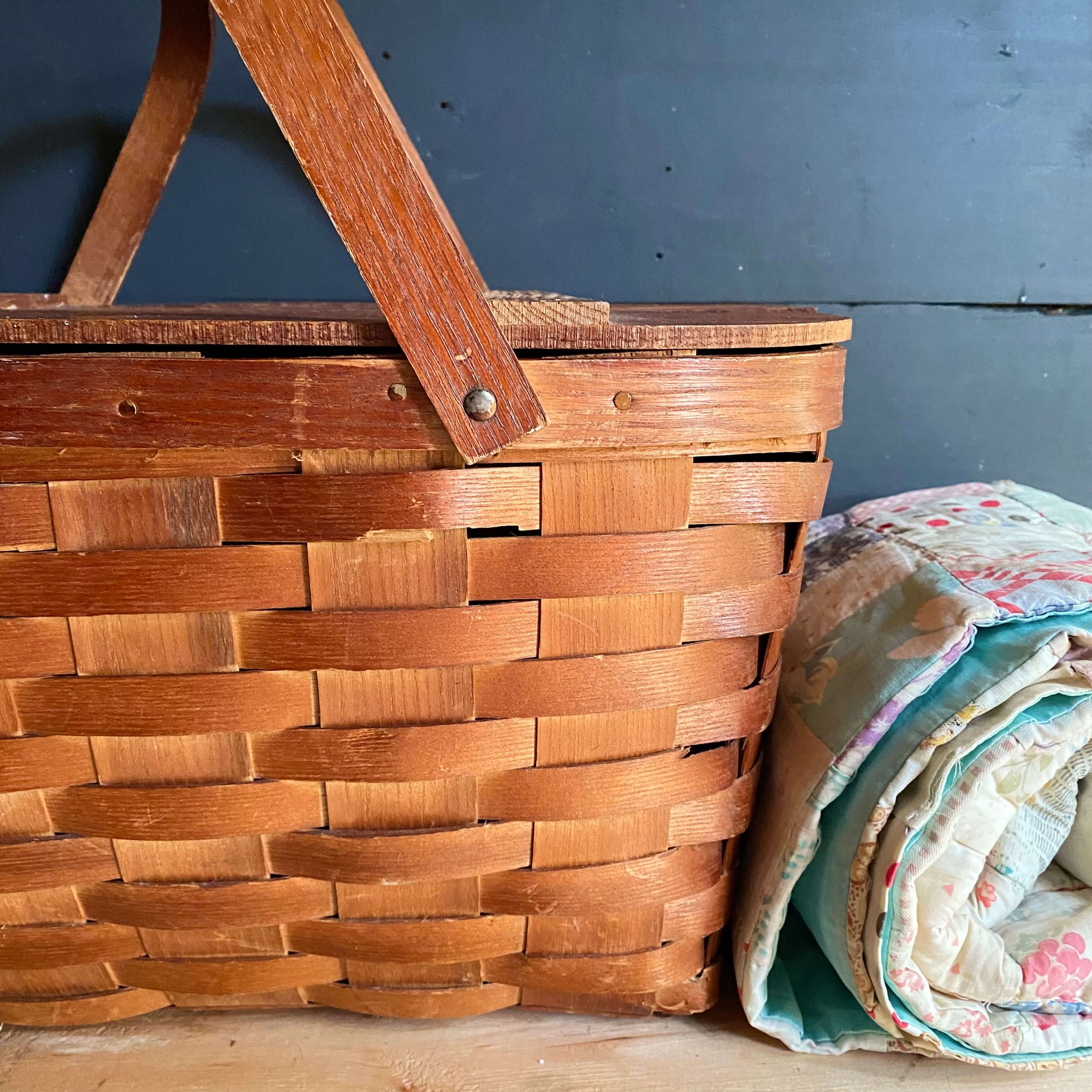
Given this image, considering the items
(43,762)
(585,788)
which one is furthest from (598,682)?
(43,762)

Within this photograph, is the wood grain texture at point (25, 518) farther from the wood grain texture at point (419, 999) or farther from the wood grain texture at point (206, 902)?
the wood grain texture at point (419, 999)

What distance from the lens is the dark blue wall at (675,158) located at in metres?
0.63

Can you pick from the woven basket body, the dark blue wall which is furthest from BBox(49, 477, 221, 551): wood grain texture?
the dark blue wall

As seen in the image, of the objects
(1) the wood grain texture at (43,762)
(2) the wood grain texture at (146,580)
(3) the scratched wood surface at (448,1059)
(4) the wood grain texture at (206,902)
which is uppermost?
(2) the wood grain texture at (146,580)

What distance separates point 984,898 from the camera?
0.50 metres

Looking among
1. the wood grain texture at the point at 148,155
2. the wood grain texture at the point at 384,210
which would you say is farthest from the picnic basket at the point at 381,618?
the wood grain texture at the point at 148,155

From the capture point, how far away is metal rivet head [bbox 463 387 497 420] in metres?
0.35

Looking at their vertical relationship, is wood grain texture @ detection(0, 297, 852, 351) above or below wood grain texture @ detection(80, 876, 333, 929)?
above

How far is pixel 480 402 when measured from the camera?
353 mm

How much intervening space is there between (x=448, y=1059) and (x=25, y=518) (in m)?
0.37

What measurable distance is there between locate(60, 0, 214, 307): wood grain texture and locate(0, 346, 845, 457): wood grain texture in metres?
0.29

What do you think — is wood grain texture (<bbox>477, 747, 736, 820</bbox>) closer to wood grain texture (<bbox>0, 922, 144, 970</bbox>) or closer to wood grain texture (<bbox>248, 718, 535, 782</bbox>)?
wood grain texture (<bbox>248, 718, 535, 782</bbox>)

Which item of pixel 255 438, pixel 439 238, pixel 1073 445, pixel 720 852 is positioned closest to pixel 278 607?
pixel 255 438

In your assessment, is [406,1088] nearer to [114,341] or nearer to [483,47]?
[114,341]
